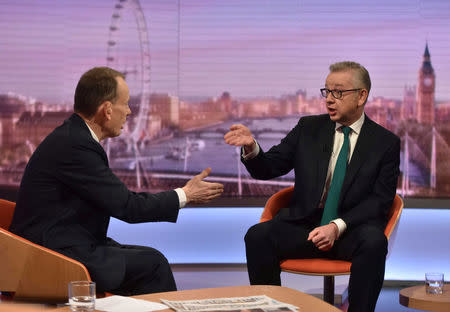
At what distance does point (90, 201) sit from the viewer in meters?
2.88

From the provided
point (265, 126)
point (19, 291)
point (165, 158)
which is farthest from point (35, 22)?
point (19, 291)

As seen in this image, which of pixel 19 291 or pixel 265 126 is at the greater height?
pixel 265 126

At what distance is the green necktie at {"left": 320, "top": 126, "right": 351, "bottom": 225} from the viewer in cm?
366

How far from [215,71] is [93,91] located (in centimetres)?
240

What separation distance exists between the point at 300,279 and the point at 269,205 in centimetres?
131

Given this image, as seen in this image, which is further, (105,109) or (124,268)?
(105,109)

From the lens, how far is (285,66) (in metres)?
5.25

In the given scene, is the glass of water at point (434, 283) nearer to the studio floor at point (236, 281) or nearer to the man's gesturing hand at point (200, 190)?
the studio floor at point (236, 281)

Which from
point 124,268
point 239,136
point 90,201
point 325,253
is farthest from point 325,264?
point 90,201

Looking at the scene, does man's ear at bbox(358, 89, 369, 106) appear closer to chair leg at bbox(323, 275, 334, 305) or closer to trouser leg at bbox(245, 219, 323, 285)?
trouser leg at bbox(245, 219, 323, 285)

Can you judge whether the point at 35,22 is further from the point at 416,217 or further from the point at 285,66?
the point at 416,217

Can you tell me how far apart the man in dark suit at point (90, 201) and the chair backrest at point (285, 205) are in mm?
965

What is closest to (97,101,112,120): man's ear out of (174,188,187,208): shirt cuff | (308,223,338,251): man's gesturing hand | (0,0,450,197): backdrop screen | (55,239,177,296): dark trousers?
(174,188,187,208): shirt cuff

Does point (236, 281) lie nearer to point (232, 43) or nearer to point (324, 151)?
point (324, 151)
